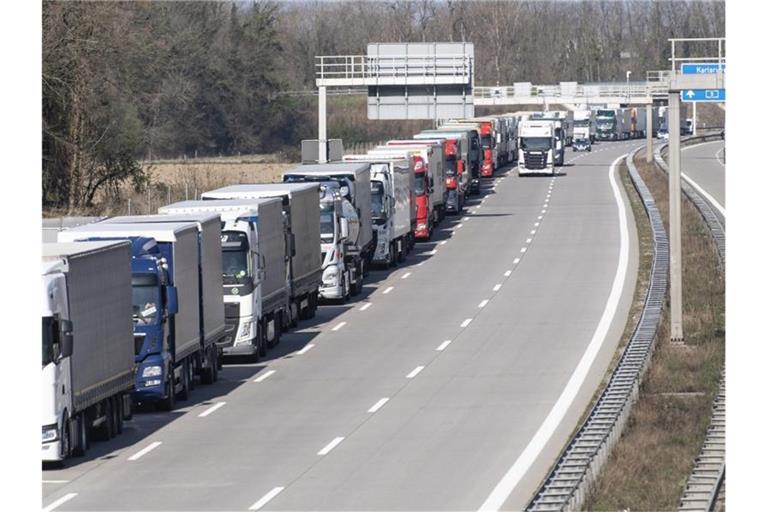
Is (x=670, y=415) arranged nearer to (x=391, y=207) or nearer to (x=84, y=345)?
(x=84, y=345)

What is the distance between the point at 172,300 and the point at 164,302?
144 mm

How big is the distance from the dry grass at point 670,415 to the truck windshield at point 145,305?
7045 mm

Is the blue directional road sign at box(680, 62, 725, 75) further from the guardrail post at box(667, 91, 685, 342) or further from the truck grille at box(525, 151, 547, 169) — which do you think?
the truck grille at box(525, 151, 547, 169)

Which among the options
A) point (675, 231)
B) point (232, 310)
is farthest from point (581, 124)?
point (232, 310)

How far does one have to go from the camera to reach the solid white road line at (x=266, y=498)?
746 inches

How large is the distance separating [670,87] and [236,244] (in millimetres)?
8407

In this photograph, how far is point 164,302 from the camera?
2542 centimetres

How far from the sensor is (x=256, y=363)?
31.5m

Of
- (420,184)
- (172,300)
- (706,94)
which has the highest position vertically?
(706,94)

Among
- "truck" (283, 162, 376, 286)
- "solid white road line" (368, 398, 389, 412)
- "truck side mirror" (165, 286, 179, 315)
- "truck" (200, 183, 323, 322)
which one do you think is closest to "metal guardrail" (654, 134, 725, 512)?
"solid white road line" (368, 398, 389, 412)

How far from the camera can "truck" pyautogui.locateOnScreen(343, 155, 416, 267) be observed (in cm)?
4662

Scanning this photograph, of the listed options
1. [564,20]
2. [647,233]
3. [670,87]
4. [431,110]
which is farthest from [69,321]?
[564,20]

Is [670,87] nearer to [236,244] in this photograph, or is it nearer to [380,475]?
[236,244]

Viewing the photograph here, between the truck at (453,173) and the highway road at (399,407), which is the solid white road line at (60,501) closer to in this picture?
the highway road at (399,407)
